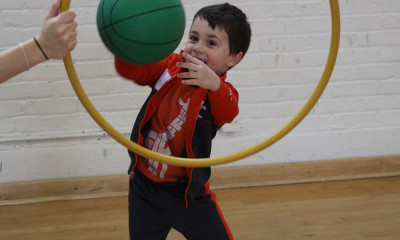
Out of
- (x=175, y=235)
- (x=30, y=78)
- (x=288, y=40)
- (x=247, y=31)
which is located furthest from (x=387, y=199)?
(x=30, y=78)

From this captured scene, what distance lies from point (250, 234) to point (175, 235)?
1.37ft

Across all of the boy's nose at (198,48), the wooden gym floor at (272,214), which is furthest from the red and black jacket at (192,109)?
the wooden gym floor at (272,214)

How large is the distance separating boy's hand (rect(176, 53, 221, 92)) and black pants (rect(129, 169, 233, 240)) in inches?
15.9

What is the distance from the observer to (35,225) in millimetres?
2494

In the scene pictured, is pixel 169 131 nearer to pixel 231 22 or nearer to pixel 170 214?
pixel 170 214

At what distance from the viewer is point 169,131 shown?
5.08 ft

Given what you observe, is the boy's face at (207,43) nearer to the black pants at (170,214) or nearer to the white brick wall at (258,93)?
the black pants at (170,214)

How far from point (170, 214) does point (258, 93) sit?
1531 mm

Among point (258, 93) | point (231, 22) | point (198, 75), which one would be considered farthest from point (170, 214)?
point (258, 93)

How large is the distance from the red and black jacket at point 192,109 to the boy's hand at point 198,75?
5 cm

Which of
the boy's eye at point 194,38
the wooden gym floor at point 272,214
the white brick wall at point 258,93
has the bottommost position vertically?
the wooden gym floor at point 272,214

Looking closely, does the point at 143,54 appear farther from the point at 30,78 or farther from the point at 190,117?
the point at 30,78

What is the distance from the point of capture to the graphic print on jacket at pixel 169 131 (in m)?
1.53

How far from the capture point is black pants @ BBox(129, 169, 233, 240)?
154 cm
